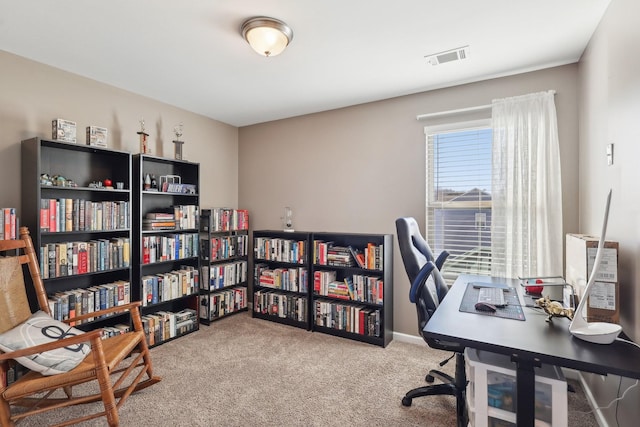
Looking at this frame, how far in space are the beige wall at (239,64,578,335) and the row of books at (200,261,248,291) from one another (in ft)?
2.00

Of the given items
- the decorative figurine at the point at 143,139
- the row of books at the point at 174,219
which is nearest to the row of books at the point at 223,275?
the row of books at the point at 174,219

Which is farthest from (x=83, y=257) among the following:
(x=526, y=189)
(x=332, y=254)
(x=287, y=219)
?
(x=526, y=189)

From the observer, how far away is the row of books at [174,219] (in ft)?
9.96

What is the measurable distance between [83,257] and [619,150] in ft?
12.2

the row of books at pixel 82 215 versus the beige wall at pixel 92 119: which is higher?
the beige wall at pixel 92 119

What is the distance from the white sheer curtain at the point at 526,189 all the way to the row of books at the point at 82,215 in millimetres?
3290

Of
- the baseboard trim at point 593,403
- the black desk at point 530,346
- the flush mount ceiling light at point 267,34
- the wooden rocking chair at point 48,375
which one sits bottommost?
the baseboard trim at point 593,403

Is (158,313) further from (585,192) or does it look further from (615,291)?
(585,192)

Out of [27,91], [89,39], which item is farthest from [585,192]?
[27,91]

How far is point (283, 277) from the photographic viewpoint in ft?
11.6

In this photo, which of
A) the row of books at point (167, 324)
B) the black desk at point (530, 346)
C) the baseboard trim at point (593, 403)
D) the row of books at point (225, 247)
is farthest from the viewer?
the row of books at point (225, 247)

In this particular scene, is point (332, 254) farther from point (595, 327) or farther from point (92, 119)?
point (92, 119)

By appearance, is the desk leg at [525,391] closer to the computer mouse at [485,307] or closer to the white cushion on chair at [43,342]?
the computer mouse at [485,307]

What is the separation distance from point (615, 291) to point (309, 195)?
2.81m
